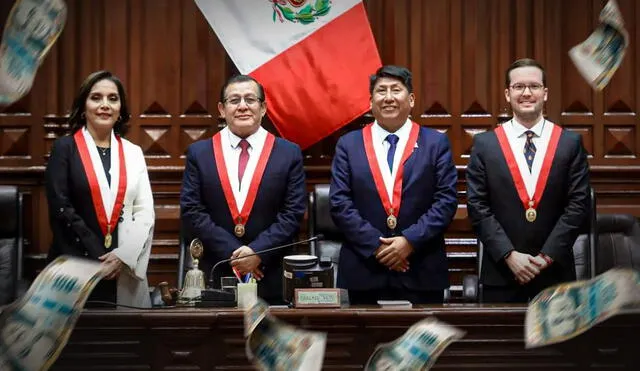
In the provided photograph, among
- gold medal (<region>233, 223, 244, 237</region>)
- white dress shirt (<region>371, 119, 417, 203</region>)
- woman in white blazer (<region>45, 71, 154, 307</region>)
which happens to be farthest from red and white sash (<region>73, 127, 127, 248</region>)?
white dress shirt (<region>371, 119, 417, 203</region>)

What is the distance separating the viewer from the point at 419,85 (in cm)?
490

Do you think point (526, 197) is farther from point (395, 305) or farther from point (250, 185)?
point (250, 185)

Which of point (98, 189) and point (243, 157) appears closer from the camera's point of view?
point (98, 189)

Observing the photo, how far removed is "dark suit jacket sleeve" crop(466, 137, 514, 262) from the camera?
3.62 m

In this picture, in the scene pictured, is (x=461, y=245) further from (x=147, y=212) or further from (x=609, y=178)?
(x=147, y=212)

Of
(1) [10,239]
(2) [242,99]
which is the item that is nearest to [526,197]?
(2) [242,99]

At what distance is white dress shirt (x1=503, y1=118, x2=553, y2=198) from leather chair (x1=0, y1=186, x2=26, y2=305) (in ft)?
7.61

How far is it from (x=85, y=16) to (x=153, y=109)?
646 millimetres

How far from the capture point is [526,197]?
372 centimetres

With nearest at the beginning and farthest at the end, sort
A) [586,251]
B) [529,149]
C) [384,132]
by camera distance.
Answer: [529,149], [384,132], [586,251]

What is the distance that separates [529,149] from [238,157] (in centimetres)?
131

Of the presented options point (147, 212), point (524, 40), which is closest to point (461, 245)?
point (524, 40)

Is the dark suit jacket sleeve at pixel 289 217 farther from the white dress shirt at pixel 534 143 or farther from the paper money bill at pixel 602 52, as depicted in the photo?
the paper money bill at pixel 602 52

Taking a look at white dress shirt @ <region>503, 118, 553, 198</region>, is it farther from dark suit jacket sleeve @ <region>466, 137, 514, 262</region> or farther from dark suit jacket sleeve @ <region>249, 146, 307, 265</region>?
dark suit jacket sleeve @ <region>249, 146, 307, 265</region>
